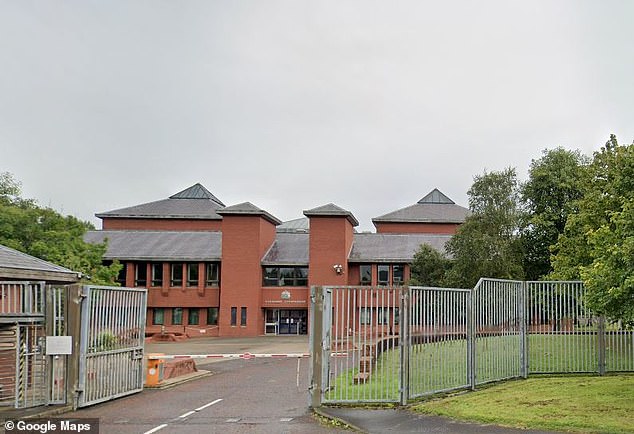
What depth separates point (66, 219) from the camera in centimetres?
4184

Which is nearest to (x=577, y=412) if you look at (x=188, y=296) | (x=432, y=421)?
(x=432, y=421)

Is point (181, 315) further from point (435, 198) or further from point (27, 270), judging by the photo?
point (27, 270)

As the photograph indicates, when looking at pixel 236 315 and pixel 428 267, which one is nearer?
pixel 428 267

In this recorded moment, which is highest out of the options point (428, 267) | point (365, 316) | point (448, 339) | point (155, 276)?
point (428, 267)

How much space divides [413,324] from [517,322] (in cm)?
481

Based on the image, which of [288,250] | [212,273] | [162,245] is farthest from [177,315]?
[288,250]

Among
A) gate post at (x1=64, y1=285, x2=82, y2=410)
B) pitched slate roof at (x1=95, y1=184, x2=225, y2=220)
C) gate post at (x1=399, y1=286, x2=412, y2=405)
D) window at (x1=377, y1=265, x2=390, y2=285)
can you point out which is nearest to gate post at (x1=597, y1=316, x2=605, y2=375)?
gate post at (x1=399, y1=286, x2=412, y2=405)

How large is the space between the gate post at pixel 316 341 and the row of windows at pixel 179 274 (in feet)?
A: 138

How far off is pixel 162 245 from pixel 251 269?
26.1 ft

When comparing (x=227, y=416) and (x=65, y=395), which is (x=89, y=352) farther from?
(x=227, y=416)

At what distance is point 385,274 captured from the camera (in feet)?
177

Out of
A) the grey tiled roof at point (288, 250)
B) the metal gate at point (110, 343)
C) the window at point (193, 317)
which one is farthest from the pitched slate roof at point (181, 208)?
the metal gate at point (110, 343)

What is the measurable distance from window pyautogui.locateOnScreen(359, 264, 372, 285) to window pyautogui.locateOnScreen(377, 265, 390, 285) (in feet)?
2.35

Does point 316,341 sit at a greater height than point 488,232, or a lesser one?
lesser
